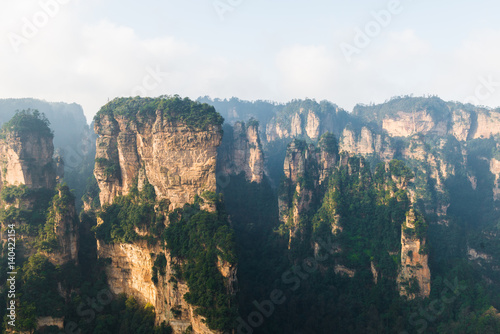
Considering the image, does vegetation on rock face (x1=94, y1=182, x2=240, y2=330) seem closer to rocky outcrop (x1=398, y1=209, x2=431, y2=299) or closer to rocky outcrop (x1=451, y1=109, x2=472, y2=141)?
rocky outcrop (x1=398, y1=209, x2=431, y2=299)

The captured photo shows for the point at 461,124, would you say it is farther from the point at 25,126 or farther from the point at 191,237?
the point at 25,126

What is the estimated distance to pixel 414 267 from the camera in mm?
34031

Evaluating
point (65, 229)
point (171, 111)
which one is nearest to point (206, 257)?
point (65, 229)

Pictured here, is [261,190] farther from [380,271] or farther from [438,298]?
[438,298]

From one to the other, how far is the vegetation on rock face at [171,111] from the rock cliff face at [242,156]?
2864 cm

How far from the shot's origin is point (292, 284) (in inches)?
1622

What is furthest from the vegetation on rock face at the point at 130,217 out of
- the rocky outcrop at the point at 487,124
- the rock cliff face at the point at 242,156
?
the rocky outcrop at the point at 487,124

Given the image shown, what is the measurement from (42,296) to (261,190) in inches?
1575

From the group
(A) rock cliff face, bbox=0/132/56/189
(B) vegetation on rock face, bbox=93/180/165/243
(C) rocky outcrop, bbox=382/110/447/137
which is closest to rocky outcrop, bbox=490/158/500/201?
(C) rocky outcrop, bbox=382/110/447/137

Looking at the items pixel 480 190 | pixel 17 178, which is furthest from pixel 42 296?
pixel 480 190

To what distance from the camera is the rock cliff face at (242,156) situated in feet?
208

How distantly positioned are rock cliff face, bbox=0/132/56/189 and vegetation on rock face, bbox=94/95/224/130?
660 cm

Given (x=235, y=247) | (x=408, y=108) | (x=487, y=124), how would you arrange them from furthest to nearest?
(x=408, y=108) → (x=487, y=124) → (x=235, y=247)

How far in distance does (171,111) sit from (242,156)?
33.0 m
